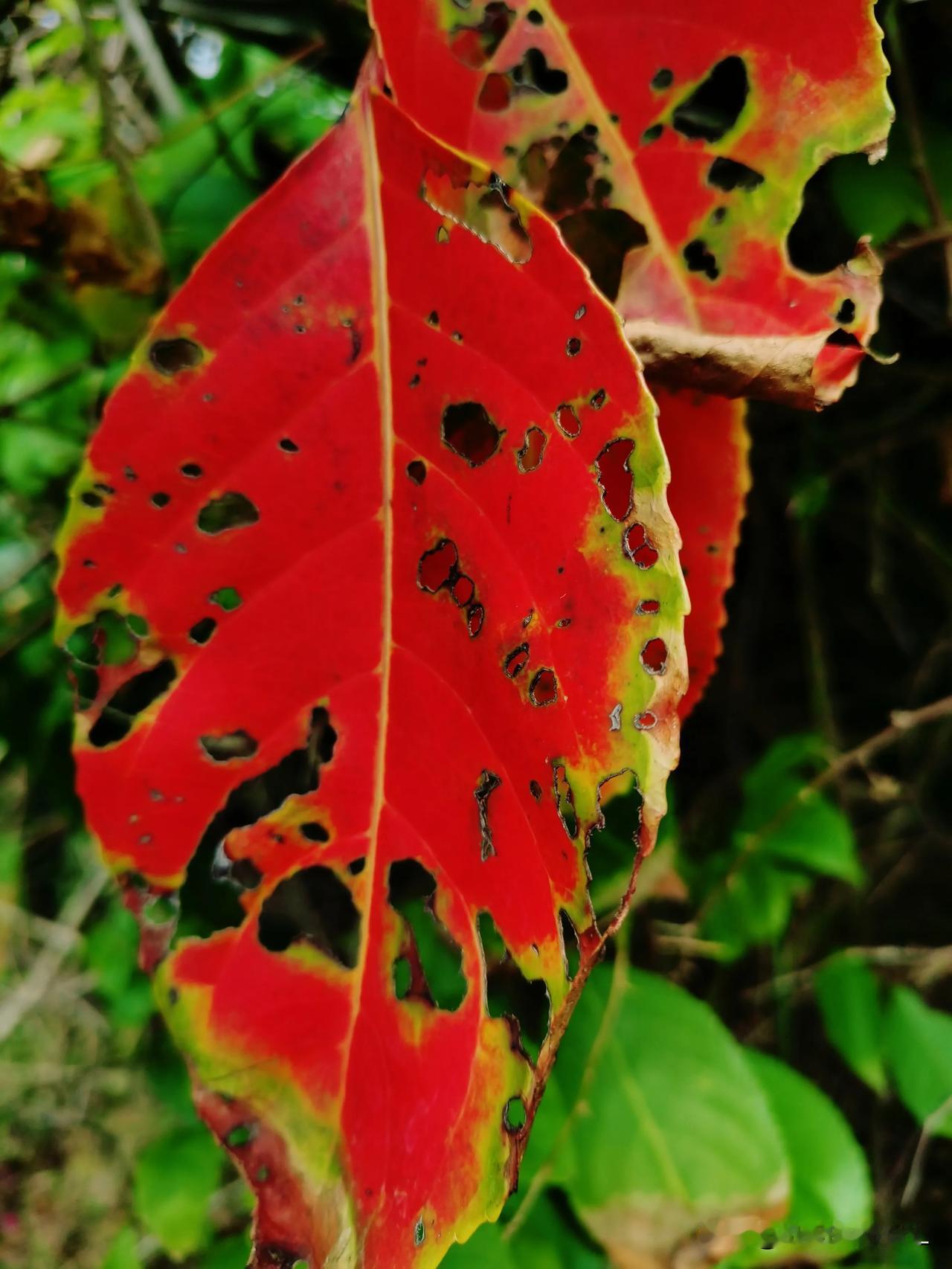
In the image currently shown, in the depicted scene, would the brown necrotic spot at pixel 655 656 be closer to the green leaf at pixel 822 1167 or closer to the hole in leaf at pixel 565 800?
the hole in leaf at pixel 565 800

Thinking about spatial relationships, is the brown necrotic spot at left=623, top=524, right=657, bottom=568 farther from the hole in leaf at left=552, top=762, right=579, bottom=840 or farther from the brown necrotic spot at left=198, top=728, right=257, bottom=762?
the brown necrotic spot at left=198, top=728, right=257, bottom=762

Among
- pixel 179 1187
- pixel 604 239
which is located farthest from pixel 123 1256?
pixel 604 239

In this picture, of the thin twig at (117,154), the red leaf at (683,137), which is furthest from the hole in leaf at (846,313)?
the thin twig at (117,154)

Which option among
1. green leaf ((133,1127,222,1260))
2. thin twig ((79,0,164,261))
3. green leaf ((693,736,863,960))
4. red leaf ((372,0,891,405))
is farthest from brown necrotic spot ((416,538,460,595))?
green leaf ((133,1127,222,1260))

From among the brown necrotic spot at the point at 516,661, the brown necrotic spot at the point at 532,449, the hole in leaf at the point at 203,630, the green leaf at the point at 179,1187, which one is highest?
the brown necrotic spot at the point at 532,449

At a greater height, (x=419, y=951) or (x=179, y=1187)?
(x=419, y=951)

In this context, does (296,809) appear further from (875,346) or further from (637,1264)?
(875,346)

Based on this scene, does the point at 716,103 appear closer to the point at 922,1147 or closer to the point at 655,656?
the point at 655,656
